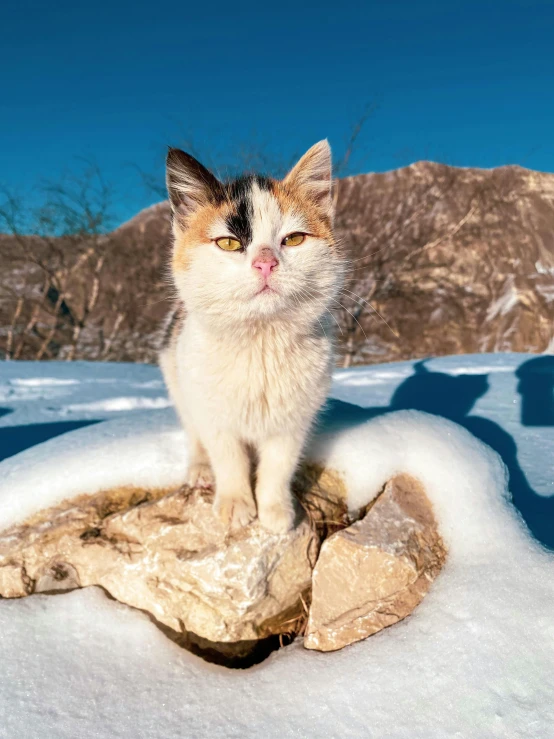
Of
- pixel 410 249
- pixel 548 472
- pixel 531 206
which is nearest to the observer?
pixel 548 472

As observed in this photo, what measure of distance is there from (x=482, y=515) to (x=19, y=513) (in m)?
1.68

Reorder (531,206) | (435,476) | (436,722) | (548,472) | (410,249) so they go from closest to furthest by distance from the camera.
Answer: (436,722) < (435,476) < (548,472) < (410,249) < (531,206)

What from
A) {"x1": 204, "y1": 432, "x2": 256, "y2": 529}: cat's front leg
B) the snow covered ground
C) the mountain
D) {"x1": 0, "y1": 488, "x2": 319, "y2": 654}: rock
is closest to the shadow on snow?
the snow covered ground

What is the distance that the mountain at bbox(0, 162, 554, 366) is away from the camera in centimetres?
1023

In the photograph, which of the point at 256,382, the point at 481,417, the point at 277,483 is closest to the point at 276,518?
the point at 277,483

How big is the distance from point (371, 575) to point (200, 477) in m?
0.69

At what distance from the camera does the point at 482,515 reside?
157 cm

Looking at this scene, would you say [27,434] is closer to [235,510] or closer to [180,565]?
[180,565]

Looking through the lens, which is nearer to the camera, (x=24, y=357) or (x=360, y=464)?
(x=360, y=464)

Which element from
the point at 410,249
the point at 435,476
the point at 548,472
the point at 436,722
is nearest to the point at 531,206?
the point at 410,249

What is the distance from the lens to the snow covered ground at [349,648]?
1.12 meters

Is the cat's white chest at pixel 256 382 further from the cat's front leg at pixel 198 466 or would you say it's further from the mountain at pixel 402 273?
the mountain at pixel 402 273

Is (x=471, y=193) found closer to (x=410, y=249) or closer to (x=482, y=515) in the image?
(x=410, y=249)

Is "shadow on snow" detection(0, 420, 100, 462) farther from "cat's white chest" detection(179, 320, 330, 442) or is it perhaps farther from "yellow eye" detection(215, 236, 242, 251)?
"yellow eye" detection(215, 236, 242, 251)
